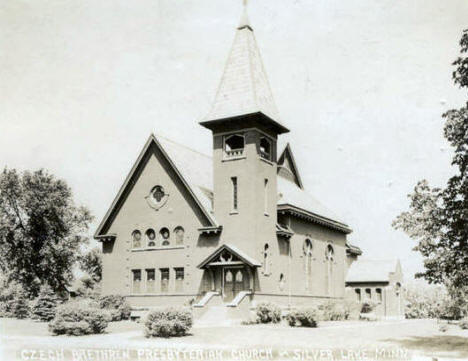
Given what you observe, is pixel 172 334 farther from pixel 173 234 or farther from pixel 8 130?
pixel 173 234

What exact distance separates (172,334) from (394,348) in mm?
8662

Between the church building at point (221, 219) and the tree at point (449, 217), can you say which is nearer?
the tree at point (449, 217)

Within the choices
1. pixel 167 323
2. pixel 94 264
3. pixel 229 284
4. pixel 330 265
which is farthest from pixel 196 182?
pixel 94 264

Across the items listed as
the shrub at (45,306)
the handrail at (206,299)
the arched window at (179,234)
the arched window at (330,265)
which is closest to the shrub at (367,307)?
the arched window at (330,265)

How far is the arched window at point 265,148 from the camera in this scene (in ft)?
121

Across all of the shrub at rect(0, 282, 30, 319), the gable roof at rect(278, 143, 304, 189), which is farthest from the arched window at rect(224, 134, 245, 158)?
the shrub at rect(0, 282, 30, 319)

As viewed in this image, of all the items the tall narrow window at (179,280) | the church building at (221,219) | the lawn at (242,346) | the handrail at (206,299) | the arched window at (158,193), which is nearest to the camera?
the lawn at (242,346)

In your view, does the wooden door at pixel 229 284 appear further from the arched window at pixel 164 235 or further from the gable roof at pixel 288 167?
the gable roof at pixel 288 167

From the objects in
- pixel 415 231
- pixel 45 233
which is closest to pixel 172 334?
pixel 415 231

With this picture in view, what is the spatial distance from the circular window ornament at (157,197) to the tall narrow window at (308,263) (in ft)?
35.5

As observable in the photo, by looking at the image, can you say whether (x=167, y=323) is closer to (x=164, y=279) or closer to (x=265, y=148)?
(x=164, y=279)

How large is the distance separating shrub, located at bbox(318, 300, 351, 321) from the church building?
3.06 meters

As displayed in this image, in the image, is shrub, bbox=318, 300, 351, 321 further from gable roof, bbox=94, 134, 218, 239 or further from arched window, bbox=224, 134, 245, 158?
arched window, bbox=224, 134, 245, 158

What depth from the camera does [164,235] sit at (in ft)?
124
